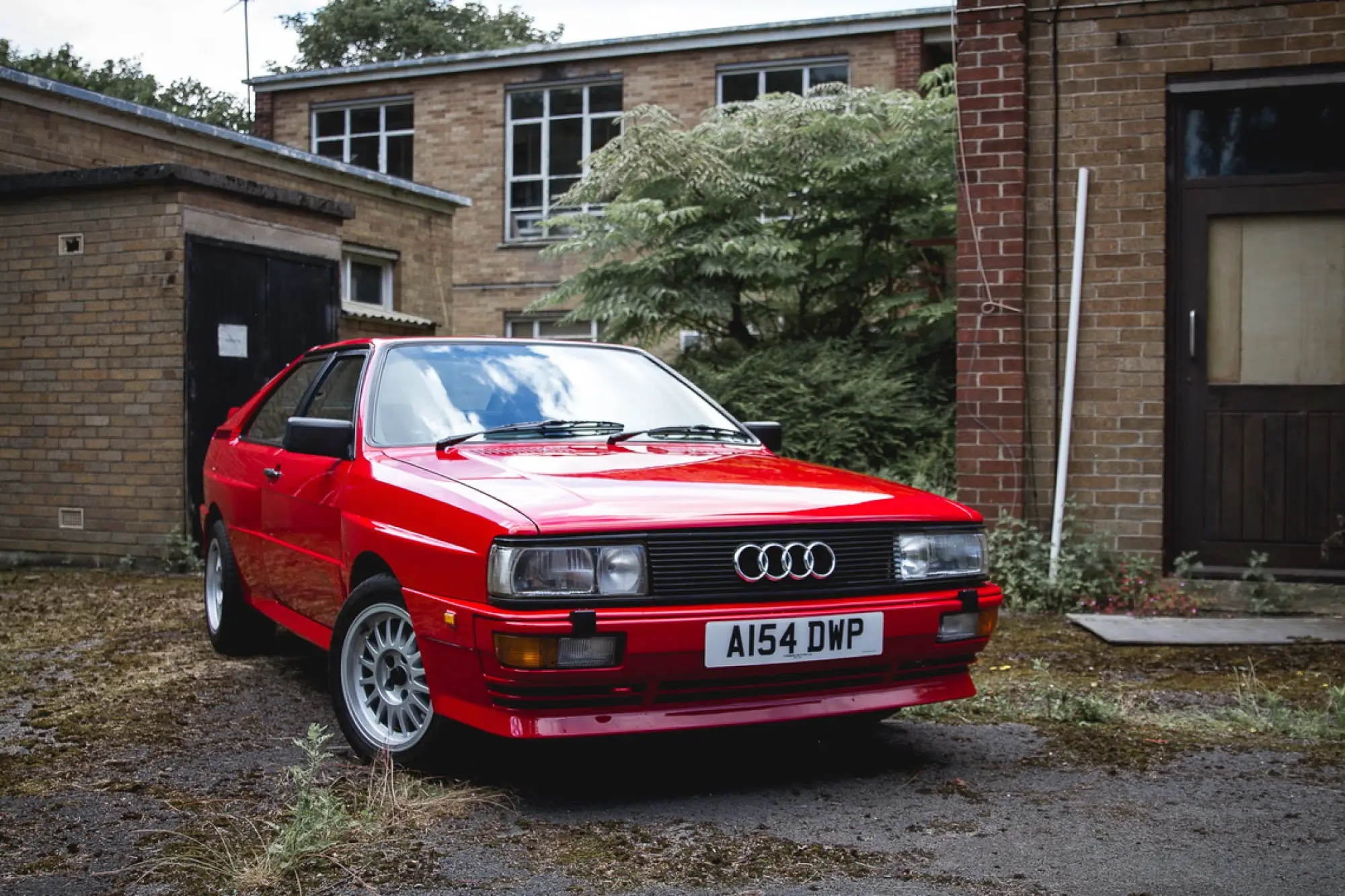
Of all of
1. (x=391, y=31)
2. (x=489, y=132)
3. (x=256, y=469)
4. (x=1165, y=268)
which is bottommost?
(x=256, y=469)

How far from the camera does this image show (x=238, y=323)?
9.87m

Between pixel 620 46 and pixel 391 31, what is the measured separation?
22127 mm

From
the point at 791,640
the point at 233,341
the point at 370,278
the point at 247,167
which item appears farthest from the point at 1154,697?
the point at 370,278

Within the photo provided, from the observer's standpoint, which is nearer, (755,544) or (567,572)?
(567,572)

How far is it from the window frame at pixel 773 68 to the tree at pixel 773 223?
378 inches

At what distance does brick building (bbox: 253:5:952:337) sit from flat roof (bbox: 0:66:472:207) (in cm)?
541

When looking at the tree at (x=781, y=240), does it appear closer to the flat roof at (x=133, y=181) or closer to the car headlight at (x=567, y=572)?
the flat roof at (x=133, y=181)

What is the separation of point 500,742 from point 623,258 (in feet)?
51.2

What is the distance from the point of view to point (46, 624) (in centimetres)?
710

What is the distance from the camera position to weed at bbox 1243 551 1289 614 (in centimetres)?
738

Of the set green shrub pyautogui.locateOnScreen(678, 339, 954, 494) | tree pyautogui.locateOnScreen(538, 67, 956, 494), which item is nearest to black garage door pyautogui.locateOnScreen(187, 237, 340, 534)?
tree pyautogui.locateOnScreen(538, 67, 956, 494)

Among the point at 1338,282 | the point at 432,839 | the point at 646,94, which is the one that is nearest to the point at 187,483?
the point at 432,839

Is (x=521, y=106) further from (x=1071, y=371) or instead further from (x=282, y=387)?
(x=282, y=387)

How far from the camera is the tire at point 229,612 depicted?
6.00m
